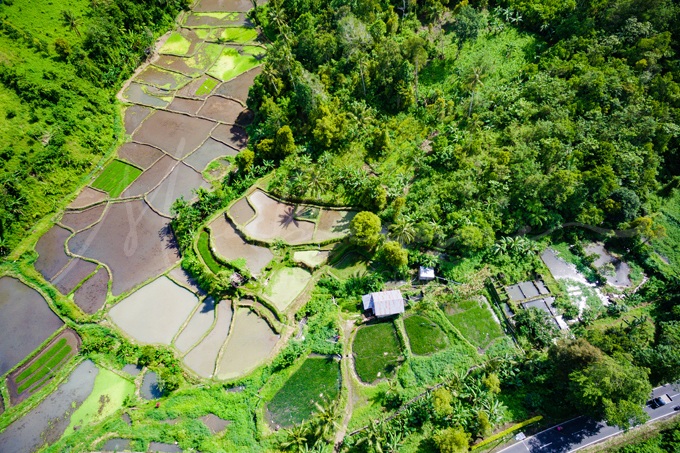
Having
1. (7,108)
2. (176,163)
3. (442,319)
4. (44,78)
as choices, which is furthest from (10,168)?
(442,319)

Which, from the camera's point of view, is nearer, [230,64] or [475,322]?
[475,322]

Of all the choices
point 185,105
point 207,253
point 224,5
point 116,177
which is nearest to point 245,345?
point 207,253

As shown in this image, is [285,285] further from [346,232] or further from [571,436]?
[571,436]

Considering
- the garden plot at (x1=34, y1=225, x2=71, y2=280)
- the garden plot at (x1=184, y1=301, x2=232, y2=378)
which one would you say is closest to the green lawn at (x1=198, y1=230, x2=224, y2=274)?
the garden plot at (x1=184, y1=301, x2=232, y2=378)

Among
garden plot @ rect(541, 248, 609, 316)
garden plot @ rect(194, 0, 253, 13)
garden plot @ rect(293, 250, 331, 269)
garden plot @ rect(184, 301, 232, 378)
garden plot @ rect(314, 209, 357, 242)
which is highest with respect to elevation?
garden plot @ rect(194, 0, 253, 13)

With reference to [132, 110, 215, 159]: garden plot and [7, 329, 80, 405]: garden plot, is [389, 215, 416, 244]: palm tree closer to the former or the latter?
[132, 110, 215, 159]: garden plot

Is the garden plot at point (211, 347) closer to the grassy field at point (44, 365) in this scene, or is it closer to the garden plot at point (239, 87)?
the grassy field at point (44, 365)
